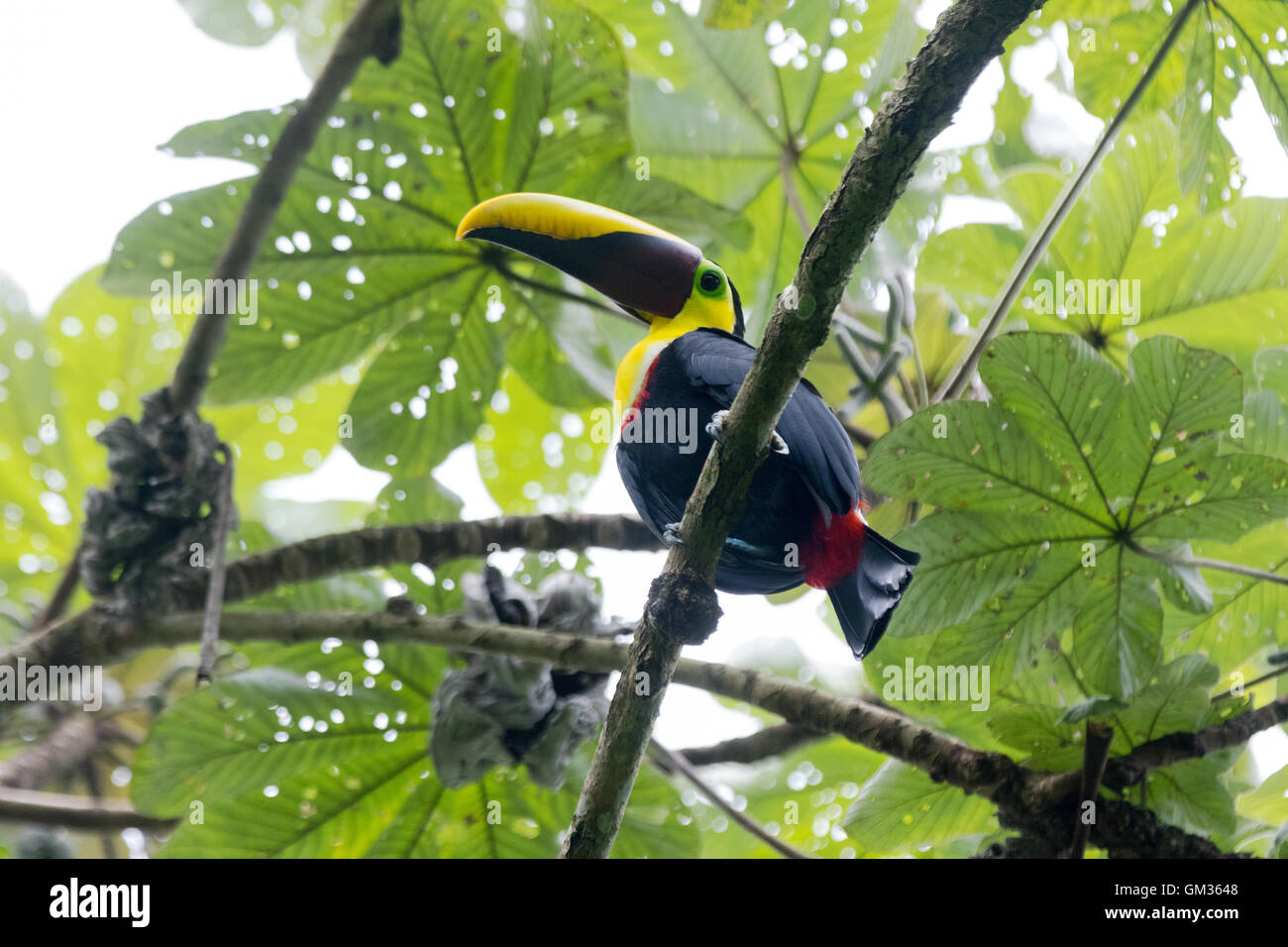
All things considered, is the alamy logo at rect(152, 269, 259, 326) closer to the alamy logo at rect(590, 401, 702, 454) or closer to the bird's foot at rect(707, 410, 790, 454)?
the alamy logo at rect(590, 401, 702, 454)

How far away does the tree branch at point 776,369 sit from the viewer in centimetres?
141

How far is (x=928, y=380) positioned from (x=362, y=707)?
1.56 metres

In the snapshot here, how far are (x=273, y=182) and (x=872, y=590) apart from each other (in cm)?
157

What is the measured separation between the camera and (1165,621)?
7.23 ft

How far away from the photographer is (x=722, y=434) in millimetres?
1600

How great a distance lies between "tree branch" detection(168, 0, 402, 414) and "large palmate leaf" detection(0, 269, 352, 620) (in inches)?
51.6

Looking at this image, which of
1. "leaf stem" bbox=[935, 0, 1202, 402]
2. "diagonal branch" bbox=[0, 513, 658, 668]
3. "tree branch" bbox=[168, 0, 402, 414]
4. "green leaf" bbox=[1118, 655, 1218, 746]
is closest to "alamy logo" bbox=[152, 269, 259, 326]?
"tree branch" bbox=[168, 0, 402, 414]

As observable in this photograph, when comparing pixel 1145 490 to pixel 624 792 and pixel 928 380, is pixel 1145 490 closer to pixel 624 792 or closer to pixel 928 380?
pixel 928 380

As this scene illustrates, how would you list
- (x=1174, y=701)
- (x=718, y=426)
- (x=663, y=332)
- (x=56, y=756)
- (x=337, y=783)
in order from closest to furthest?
(x=718, y=426)
(x=1174, y=701)
(x=663, y=332)
(x=337, y=783)
(x=56, y=756)

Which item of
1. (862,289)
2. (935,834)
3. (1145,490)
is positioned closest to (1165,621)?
(1145,490)

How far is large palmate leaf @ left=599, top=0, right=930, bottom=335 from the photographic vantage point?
2.76 m

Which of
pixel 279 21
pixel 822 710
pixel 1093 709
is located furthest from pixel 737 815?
pixel 279 21

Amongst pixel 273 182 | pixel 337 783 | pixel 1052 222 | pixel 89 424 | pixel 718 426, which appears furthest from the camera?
pixel 89 424

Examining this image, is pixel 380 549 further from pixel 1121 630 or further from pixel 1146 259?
pixel 1146 259
